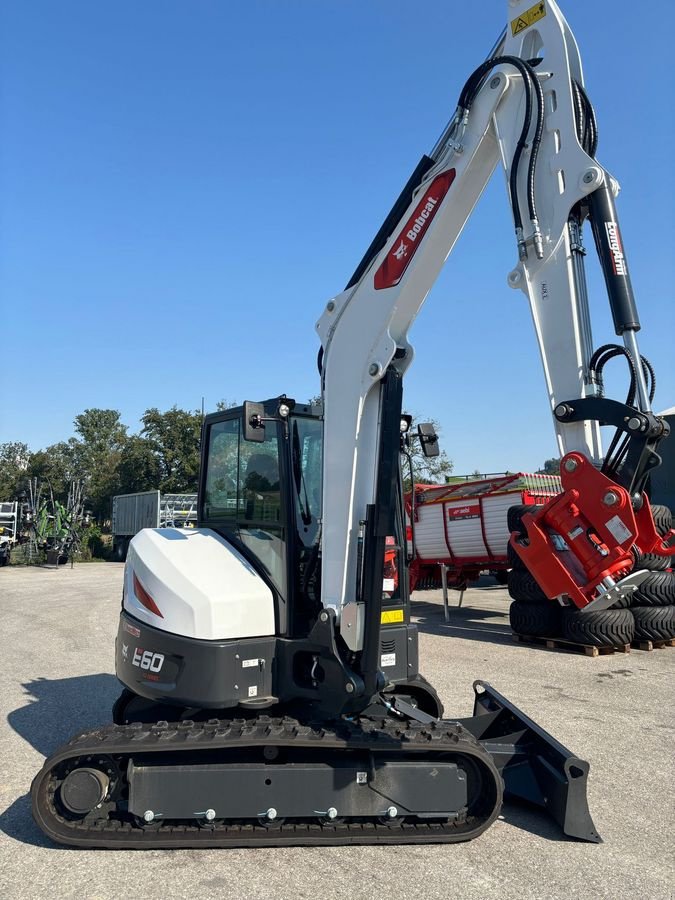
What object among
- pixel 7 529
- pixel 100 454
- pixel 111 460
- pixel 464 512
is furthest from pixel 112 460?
pixel 464 512

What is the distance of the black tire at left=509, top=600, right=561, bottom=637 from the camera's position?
10.0 metres

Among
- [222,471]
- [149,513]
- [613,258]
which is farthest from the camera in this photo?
[149,513]

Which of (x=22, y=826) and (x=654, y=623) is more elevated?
(x=654, y=623)

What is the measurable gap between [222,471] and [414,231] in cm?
220

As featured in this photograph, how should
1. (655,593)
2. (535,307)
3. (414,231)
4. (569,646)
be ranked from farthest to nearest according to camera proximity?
1. (569,646)
2. (655,593)
3. (414,231)
4. (535,307)

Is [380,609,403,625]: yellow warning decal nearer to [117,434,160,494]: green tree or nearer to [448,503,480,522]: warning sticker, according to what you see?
[448,503,480,522]: warning sticker

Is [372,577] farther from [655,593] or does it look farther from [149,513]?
[149,513]

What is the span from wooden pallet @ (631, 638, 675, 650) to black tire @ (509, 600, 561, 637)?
107cm

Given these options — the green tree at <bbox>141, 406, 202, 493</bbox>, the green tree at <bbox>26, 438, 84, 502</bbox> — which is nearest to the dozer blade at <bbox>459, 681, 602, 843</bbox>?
the green tree at <bbox>141, 406, 202, 493</bbox>

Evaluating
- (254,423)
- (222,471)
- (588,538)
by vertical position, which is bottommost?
(588,538)

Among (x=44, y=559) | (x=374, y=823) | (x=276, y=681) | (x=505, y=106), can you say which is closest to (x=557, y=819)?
(x=374, y=823)

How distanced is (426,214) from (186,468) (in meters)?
41.5

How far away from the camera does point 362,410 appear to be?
4.22 metres

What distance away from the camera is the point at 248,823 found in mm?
3957
